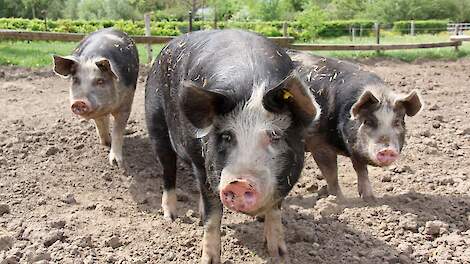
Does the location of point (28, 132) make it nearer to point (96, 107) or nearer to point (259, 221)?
point (96, 107)

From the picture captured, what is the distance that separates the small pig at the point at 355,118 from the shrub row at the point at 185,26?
1730cm

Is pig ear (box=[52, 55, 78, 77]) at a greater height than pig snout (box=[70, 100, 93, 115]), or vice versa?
pig ear (box=[52, 55, 78, 77])

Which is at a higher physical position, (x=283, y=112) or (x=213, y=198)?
(x=283, y=112)

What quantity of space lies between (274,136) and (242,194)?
1.28 feet

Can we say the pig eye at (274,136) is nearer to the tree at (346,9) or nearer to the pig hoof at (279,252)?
the pig hoof at (279,252)

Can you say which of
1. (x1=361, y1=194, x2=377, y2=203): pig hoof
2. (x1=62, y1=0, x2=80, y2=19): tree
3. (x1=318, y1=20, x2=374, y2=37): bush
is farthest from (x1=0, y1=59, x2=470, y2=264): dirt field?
(x1=62, y1=0, x2=80, y2=19): tree

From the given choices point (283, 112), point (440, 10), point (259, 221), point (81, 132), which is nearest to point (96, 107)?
point (81, 132)

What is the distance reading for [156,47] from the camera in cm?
1872

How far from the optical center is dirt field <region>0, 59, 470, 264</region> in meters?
3.73

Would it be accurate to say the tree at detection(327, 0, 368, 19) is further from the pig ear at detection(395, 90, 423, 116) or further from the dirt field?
the pig ear at detection(395, 90, 423, 116)

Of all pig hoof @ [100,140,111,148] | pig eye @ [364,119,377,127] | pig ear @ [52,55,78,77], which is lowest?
pig hoof @ [100,140,111,148]

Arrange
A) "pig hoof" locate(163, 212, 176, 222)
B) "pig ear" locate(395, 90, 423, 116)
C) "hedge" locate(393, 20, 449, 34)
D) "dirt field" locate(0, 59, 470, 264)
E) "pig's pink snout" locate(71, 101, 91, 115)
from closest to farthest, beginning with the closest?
"dirt field" locate(0, 59, 470, 264) < "pig hoof" locate(163, 212, 176, 222) < "pig ear" locate(395, 90, 423, 116) < "pig's pink snout" locate(71, 101, 91, 115) < "hedge" locate(393, 20, 449, 34)

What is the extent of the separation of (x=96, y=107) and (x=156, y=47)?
13265 millimetres

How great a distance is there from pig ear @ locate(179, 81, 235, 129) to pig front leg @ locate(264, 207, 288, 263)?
0.96 m
